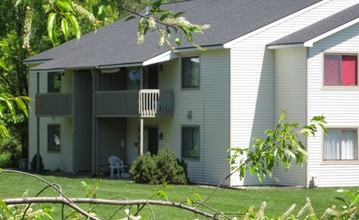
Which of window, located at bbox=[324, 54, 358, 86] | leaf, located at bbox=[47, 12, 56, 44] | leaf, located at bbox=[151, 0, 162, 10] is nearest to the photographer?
leaf, located at bbox=[47, 12, 56, 44]

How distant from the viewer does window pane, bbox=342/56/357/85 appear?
31531 millimetres

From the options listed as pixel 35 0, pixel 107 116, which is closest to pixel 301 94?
pixel 107 116

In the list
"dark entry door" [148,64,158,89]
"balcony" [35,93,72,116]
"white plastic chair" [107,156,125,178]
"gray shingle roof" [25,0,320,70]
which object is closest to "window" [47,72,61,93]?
"gray shingle roof" [25,0,320,70]

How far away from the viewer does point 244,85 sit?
3194 cm

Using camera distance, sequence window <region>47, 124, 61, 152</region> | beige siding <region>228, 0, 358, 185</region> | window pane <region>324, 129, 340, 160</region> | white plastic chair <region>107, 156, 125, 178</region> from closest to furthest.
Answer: window pane <region>324, 129, 340, 160</region>, beige siding <region>228, 0, 358, 185</region>, white plastic chair <region>107, 156, 125, 178</region>, window <region>47, 124, 61, 152</region>

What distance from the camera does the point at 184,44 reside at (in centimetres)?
3366

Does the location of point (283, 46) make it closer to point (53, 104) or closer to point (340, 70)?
point (340, 70)

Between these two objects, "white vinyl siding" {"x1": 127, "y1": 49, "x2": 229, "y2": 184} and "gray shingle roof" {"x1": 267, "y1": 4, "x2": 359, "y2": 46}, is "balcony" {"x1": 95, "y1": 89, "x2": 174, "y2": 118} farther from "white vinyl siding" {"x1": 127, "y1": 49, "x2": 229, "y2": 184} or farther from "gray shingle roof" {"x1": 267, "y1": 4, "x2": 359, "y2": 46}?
"gray shingle roof" {"x1": 267, "y1": 4, "x2": 359, "y2": 46}

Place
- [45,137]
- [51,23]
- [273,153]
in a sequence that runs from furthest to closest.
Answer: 1. [45,137]
2. [273,153]
3. [51,23]

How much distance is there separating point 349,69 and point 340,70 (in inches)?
12.5

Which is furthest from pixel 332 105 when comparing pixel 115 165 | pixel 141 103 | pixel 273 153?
pixel 273 153

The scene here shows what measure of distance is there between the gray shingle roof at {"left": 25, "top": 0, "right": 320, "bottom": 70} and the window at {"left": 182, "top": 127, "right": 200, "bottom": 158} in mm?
3076

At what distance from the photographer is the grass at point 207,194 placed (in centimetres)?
2355

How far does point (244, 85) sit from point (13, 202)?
92.8 ft
